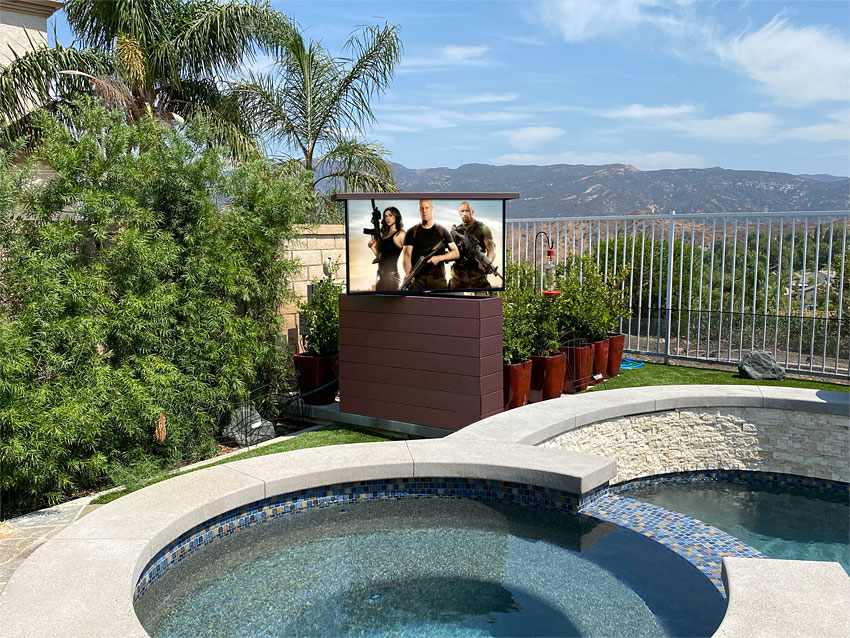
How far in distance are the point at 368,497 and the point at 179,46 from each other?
12.9 meters

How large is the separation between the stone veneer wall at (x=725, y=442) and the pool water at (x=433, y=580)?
6.43ft

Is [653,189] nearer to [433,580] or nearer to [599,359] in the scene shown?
[599,359]

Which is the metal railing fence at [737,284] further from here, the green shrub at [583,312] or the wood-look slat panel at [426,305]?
the wood-look slat panel at [426,305]

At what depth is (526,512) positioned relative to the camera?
434 centimetres

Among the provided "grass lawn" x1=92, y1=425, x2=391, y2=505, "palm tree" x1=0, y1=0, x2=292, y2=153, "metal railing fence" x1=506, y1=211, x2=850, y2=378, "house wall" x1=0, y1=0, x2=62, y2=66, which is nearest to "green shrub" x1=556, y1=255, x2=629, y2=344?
"metal railing fence" x1=506, y1=211, x2=850, y2=378

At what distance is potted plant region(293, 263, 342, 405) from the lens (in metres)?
6.76

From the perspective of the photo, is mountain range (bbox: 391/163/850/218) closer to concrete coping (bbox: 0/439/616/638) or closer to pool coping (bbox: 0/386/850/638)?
pool coping (bbox: 0/386/850/638)

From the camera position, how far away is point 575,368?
7215mm

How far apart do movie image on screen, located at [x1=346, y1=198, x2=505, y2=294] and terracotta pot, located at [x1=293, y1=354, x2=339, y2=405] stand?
111 cm

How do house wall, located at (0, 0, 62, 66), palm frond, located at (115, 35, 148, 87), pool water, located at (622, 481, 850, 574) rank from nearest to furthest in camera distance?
pool water, located at (622, 481, 850, 574)
palm frond, located at (115, 35, 148, 87)
house wall, located at (0, 0, 62, 66)

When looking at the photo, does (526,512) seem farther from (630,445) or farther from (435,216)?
(435,216)

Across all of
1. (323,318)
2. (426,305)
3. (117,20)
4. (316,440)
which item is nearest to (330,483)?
(316,440)

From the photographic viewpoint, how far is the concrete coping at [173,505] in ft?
9.23

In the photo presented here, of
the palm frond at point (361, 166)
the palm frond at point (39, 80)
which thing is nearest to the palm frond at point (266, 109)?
the palm frond at point (361, 166)
